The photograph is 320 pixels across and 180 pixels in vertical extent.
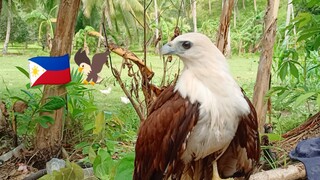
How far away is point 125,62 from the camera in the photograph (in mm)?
1404

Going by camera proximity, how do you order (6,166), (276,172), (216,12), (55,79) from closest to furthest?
1. (276,172)
2. (55,79)
3. (6,166)
4. (216,12)

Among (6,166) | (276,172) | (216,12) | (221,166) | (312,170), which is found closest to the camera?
(221,166)

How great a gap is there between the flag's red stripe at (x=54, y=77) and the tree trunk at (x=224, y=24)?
0.76 m

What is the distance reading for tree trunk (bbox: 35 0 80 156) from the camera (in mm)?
1923

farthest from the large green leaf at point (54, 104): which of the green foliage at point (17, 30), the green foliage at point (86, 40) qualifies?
the green foliage at point (17, 30)

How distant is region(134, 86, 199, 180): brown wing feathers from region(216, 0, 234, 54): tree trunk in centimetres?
41

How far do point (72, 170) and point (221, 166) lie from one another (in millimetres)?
430

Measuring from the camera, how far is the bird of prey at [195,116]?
86cm

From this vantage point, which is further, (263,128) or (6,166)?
(6,166)

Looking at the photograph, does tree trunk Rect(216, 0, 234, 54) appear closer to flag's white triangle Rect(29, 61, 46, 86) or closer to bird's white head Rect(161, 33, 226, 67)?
bird's white head Rect(161, 33, 226, 67)

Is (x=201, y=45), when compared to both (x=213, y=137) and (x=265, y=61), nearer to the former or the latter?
(x=213, y=137)

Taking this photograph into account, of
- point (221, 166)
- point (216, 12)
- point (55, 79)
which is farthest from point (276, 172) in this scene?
point (216, 12)

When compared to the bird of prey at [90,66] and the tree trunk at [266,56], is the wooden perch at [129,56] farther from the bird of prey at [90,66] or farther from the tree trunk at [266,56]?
the bird of prey at [90,66]

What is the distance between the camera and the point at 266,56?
5.10 ft
